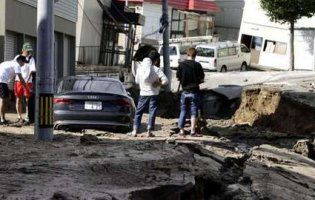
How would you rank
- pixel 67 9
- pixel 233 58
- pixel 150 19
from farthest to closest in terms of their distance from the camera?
pixel 150 19, pixel 233 58, pixel 67 9

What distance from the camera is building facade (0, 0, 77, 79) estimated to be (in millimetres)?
18656

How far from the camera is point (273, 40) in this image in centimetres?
4534

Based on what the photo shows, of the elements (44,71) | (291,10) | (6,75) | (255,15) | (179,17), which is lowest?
(6,75)

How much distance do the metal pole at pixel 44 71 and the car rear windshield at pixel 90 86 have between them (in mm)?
2814

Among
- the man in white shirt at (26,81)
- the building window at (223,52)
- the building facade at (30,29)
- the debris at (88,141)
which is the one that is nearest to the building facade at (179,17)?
the building window at (223,52)

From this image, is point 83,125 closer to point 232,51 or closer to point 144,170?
point 144,170

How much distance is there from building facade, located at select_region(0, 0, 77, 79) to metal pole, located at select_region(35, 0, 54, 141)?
750 centimetres

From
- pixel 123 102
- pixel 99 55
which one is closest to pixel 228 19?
pixel 99 55

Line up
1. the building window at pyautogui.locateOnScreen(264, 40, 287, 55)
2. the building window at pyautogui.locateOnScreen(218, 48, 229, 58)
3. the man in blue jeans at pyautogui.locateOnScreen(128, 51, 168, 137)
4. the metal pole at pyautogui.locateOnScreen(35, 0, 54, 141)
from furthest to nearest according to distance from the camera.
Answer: the building window at pyautogui.locateOnScreen(264, 40, 287, 55)
the building window at pyautogui.locateOnScreen(218, 48, 229, 58)
the man in blue jeans at pyautogui.locateOnScreen(128, 51, 168, 137)
the metal pole at pyautogui.locateOnScreen(35, 0, 54, 141)

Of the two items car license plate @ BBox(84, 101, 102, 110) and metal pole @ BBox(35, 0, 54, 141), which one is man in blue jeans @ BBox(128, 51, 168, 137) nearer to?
car license plate @ BBox(84, 101, 102, 110)

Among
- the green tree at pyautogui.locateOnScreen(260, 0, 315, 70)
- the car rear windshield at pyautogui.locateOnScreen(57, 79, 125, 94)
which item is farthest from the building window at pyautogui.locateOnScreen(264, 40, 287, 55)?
the car rear windshield at pyautogui.locateOnScreen(57, 79, 125, 94)

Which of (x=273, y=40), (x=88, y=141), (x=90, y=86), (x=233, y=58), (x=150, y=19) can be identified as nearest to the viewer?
(x=88, y=141)

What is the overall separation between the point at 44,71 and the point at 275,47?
117ft

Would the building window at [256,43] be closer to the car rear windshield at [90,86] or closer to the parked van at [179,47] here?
the parked van at [179,47]
